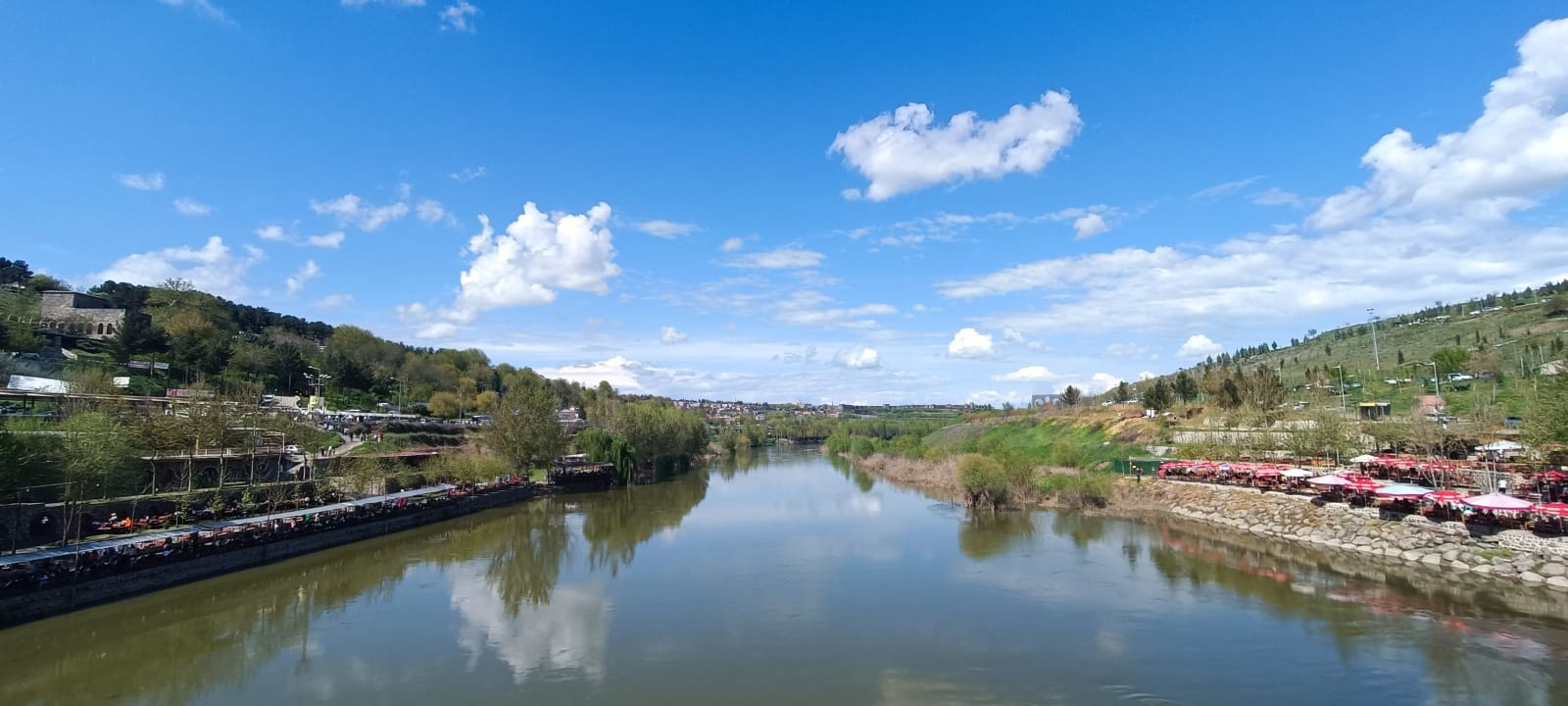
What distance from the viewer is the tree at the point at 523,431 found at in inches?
2311

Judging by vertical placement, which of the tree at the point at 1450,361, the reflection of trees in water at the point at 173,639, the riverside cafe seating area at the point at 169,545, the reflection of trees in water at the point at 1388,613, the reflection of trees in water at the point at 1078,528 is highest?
the tree at the point at 1450,361

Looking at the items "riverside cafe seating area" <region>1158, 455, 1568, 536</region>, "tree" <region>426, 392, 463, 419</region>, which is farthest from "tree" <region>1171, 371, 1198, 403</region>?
"tree" <region>426, 392, 463, 419</region>

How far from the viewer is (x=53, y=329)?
267 ft

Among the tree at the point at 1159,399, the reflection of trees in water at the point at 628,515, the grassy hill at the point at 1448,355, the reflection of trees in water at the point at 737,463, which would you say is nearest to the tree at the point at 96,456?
the reflection of trees in water at the point at 628,515

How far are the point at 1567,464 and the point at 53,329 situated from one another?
130170 millimetres

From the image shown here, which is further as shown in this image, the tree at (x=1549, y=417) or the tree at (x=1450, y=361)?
the tree at (x=1450, y=361)

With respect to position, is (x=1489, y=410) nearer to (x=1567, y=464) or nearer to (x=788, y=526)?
(x=1567, y=464)

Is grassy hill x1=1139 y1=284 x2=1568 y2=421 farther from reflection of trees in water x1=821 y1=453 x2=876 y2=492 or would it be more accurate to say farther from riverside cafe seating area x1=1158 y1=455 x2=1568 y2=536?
reflection of trees in water x1=821 y1=453 x2=876 y2=492

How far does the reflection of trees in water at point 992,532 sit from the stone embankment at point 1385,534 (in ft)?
29.6

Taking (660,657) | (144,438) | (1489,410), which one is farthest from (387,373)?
(1489,410)

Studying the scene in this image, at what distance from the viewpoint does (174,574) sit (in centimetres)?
2480

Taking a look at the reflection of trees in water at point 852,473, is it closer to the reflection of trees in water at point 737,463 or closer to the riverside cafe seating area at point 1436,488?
the reflection of trees in water at point 737,463

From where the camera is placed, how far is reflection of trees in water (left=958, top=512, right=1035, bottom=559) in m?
32.1

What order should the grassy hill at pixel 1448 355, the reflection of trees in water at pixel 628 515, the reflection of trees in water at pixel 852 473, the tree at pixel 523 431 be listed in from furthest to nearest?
the reflection of trees in water at pixel 852 473, the tree at pixel 523 431, the grassy hill at pixel 1448 355, the reflection of trees in water at pixel 628 515
